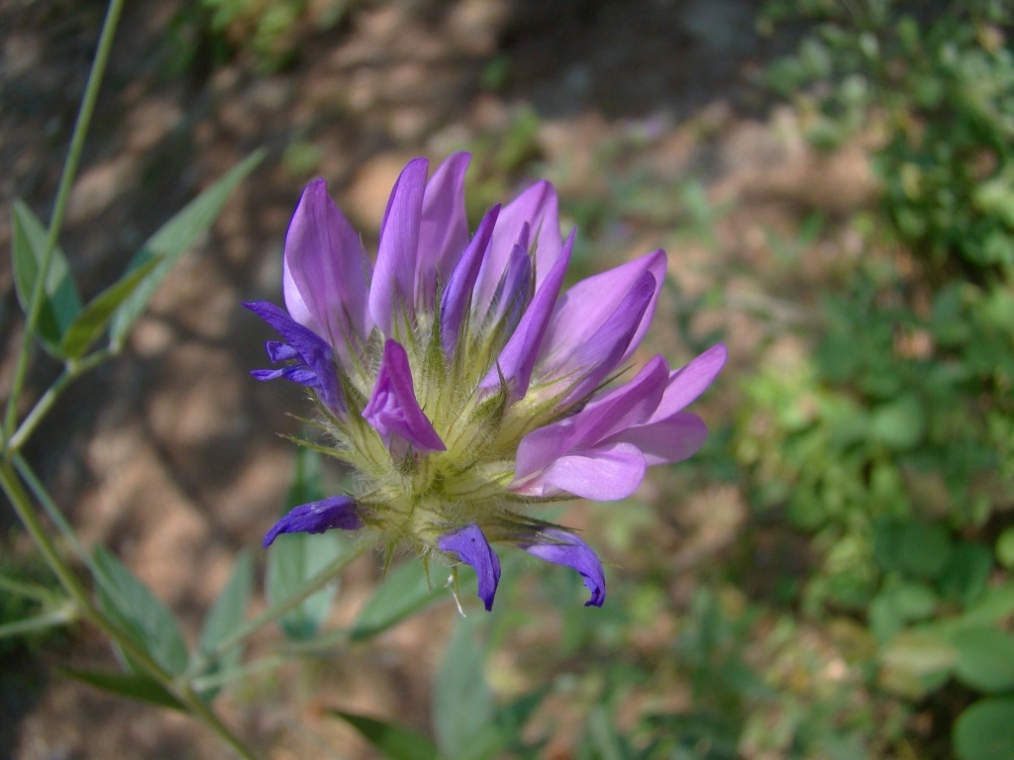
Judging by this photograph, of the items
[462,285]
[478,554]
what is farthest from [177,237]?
[478,554]

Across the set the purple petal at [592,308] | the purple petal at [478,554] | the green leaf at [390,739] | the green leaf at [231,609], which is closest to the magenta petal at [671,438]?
the purple petal at [592,308]

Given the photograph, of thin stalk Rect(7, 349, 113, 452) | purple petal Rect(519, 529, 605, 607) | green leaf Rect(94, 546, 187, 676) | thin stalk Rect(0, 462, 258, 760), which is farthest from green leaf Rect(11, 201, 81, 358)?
purple petal Rect(519, 529, 605, 607)

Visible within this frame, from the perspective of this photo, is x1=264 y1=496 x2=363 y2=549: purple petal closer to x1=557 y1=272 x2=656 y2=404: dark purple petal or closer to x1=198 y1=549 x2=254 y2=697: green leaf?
x1=557 y1=272 x2=656 y2=404: dark purple petal

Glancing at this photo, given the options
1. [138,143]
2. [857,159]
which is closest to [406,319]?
[857,159]

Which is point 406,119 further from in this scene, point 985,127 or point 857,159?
point 985,127

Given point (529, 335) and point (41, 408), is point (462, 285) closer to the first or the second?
point (529, 335)

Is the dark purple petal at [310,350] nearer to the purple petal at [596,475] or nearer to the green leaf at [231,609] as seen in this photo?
the purple petal at [596,475]
